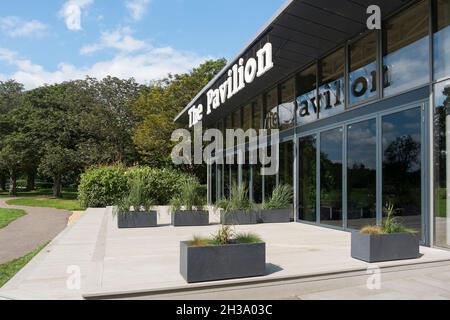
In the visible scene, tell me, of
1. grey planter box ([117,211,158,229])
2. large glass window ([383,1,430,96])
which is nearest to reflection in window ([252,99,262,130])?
grey planter box ([117,211,158,229])

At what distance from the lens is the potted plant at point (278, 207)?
10.2 meters

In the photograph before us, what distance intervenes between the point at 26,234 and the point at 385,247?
824 centimetres

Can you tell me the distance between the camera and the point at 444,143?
19.5 ft

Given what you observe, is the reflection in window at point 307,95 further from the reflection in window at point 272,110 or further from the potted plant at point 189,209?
the potted plant at point 189,209

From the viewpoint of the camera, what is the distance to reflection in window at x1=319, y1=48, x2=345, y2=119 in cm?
866

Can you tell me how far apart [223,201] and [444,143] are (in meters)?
5.63

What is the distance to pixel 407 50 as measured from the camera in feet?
22.0

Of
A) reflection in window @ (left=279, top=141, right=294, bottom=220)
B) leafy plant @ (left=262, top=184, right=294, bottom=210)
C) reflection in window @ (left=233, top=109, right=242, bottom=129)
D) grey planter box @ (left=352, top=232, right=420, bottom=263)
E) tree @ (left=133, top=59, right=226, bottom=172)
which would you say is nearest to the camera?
grey planter box @ (left=352, top=232, right=420, bottom=263)

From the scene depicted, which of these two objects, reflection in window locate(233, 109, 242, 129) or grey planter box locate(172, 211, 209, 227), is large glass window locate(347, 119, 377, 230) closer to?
grey planter box locate(172, 211, 209, 227)

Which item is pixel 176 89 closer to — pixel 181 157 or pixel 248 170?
pixel 181 157

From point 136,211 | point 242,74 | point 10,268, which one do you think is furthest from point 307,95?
point 10,268

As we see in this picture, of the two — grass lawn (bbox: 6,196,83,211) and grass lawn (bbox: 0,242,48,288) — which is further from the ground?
grass lawn (bbox: 0,242,48,288)

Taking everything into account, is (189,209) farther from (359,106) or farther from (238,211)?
(359,106)

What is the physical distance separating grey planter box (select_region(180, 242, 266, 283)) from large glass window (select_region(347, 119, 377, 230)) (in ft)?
12.7
